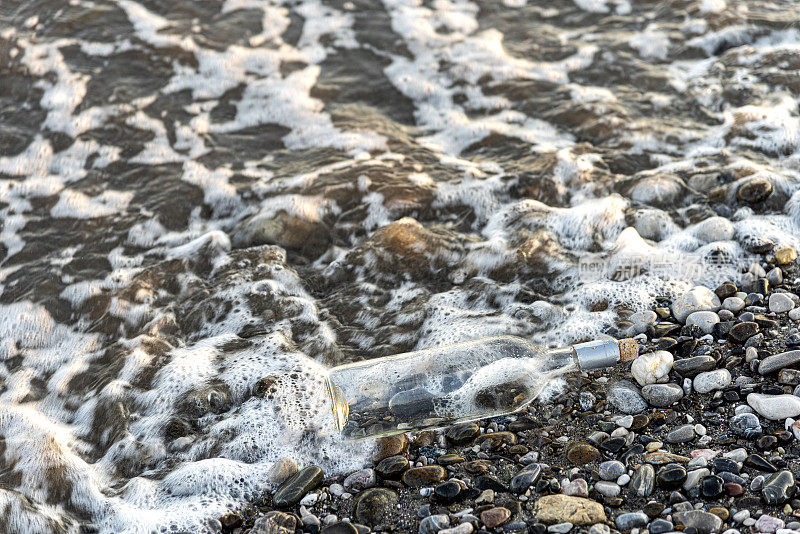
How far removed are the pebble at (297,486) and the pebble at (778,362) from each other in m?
1.76

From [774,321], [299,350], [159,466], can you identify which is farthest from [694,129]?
[159,466]

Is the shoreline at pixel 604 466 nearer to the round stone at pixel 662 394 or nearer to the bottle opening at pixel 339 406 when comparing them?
the round stone at pixel 662 394

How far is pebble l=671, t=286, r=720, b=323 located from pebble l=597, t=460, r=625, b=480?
0.93m

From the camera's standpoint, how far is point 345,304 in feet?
11.1

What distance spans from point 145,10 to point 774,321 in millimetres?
5733

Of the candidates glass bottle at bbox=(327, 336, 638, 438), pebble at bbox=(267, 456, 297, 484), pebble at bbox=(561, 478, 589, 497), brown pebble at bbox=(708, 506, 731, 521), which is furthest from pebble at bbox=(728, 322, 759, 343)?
pebble at bbox=(267, 456, 297, 484)

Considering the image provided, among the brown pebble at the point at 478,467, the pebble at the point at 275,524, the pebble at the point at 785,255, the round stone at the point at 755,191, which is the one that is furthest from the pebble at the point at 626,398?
the round stone at the point at 755,191

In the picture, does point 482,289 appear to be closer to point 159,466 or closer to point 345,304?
point 345,304

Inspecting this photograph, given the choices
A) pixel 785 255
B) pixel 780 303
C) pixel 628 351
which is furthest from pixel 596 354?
pixel 785 255

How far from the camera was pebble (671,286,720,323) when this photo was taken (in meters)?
2.90

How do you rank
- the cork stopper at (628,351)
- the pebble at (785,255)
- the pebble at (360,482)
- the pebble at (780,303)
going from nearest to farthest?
the pebble at (360,482) → the cork stopper at (628,351) → the pebble at (780,303) → the pebble at (785,255)

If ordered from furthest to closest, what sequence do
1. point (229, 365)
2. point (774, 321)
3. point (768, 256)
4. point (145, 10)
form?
point (145, 10), point (768, 256), point (229, 365), point (774, 321)

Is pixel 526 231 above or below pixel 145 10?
below

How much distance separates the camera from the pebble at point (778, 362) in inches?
97.3
